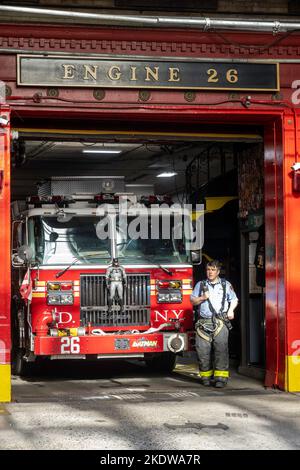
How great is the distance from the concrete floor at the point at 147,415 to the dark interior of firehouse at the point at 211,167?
1312mm

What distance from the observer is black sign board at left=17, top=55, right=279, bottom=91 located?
11.9 meters

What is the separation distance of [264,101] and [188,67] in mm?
1137

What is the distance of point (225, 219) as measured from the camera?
1709 cm

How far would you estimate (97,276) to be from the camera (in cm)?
1395

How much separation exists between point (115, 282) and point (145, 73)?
333 centimetres

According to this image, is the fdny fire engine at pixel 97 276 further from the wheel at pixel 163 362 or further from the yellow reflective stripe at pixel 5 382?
the yellow reflective stripe at pixel 5 382

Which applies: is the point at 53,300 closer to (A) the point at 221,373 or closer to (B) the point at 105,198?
(B) the point at 105,198

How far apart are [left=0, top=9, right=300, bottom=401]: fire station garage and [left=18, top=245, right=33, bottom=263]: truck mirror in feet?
0.11

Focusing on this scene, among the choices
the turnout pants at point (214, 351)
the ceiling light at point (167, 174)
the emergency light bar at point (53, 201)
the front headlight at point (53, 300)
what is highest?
the ceiling light at point (167, 174)

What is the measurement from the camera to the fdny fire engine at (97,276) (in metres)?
13.6

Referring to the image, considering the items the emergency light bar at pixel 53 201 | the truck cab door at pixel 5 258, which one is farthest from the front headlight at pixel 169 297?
the truck cab door at pixel 5 258

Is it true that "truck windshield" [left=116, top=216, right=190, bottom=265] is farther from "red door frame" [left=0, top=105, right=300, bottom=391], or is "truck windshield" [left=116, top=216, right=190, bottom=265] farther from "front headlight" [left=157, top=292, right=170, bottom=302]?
"red door frame" [left=0, top=105, right=300, bottom=391]
